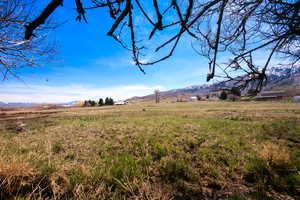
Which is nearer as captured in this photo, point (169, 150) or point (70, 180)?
point (70, 180)

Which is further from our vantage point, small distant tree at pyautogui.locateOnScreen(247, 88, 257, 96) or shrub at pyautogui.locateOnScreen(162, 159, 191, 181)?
small distant tree at pyautogui.locateOnScreen(247, 88, 257, 96)

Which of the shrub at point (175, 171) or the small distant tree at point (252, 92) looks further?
the small distant tree at point (252, 92)

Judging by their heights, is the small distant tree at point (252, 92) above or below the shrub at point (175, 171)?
above

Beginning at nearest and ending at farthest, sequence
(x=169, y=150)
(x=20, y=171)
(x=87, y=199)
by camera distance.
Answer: (x=87, y=199) < (x=20, y=171) < (x=169, y=150)

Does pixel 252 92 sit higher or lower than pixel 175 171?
higher

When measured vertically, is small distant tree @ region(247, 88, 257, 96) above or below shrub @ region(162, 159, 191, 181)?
above

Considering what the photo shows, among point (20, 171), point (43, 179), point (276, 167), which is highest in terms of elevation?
point (20, 171)

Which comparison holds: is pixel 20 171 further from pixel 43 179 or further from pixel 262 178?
pixel 262 178

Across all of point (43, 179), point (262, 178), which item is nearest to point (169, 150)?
point (262, 178)

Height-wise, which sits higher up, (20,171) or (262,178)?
(20,171)

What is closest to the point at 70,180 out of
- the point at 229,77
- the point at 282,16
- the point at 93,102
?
the point at 229,77

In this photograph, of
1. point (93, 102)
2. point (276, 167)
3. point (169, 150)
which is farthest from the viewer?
point (93, 102)

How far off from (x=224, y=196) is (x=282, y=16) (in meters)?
3.21

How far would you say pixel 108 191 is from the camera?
1.59 meters
